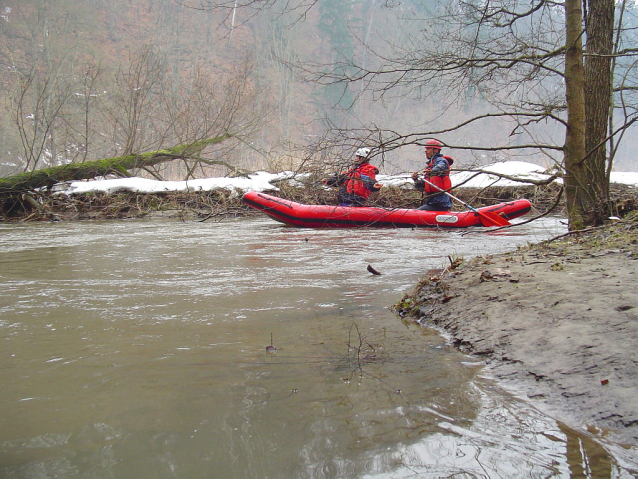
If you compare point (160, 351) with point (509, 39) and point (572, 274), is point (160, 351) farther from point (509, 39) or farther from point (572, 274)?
point (509, 39)

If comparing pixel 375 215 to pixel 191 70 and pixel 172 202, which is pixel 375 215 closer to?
pixel 172 202

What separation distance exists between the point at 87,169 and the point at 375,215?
7866 mm

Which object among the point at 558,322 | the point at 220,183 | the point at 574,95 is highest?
the point at 574,95

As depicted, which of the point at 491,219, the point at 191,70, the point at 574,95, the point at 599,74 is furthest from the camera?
the point at 191,70

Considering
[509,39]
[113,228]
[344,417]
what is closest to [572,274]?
[344,417]

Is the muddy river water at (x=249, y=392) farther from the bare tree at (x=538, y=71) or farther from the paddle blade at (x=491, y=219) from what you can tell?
the paddle blade at (x=491, y=219)

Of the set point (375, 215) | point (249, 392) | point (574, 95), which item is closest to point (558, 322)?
point (249, 392)

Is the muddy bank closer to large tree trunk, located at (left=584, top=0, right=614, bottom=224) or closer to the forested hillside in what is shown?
the forested hillside

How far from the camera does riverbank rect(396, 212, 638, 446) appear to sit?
1697 mm

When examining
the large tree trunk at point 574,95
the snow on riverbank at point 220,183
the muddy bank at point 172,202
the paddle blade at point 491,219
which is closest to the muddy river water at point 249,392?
the large tree trunk at point 574,95

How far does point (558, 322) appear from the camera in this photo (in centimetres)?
227

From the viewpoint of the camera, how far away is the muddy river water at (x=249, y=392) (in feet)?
4.62

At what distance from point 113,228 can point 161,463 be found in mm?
8698

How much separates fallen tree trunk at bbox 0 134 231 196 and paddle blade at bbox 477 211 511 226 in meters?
8.28
